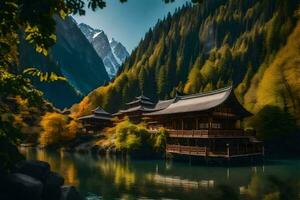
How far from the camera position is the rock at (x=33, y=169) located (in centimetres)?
2214

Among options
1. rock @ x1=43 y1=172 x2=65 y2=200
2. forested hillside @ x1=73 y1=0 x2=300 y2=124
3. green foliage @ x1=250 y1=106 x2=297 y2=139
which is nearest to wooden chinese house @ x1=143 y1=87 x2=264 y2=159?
green foliage @ x1=250 y1=106 x2=297 y2=139

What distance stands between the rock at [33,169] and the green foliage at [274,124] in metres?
53.2

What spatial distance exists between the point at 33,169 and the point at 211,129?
34.1 metres

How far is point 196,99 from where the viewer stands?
6262cm

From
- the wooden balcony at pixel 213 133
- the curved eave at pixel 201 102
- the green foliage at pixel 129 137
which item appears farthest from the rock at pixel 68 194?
the green foliage at pixel 129 137

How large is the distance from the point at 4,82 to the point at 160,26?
181m

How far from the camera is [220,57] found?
134m

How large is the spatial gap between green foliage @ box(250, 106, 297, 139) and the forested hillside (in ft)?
41.1

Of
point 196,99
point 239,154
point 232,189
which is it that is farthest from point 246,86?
point 232,189

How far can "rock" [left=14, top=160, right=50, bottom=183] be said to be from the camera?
72.6 ft

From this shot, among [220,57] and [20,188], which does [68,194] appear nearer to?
[20,188]

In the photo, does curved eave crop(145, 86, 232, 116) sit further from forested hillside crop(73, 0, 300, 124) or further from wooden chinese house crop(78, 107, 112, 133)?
wooden chinese house crop(78, 107, 112, 133)

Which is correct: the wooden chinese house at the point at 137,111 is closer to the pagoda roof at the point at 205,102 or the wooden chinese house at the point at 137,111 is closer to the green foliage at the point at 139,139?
the green foliage at the point at 139,139

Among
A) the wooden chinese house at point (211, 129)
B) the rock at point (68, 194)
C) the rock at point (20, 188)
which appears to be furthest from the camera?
the wooden chinese house at point (211, 129)
